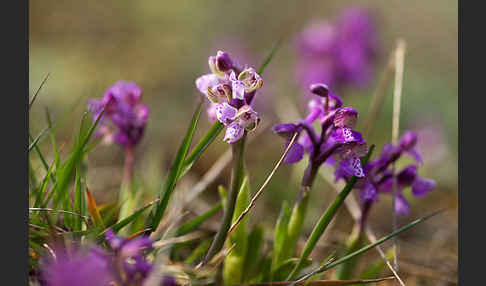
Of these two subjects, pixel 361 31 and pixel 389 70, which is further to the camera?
pixel 361 31

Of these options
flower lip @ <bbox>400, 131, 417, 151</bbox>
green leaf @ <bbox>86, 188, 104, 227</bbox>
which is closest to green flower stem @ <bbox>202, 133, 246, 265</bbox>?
green leaf @ <bbox>86, 188, 104, 227</bbox>

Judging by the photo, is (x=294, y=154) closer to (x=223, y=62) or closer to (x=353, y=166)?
(x=353, y=166)

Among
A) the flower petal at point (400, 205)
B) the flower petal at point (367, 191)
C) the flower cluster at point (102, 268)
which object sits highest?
the flower petal at point (367, 191)

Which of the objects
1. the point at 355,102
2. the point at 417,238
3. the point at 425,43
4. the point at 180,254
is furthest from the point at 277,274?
the point at 425,43

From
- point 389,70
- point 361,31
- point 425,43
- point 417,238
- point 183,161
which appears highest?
point 425,43

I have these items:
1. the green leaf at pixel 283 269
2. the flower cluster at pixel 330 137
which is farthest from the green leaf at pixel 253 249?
the flower cluster at pixel 330 137

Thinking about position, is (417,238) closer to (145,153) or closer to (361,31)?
(361,31)

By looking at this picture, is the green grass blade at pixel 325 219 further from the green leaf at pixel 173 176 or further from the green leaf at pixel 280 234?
the green leaf at pixel 173 176
